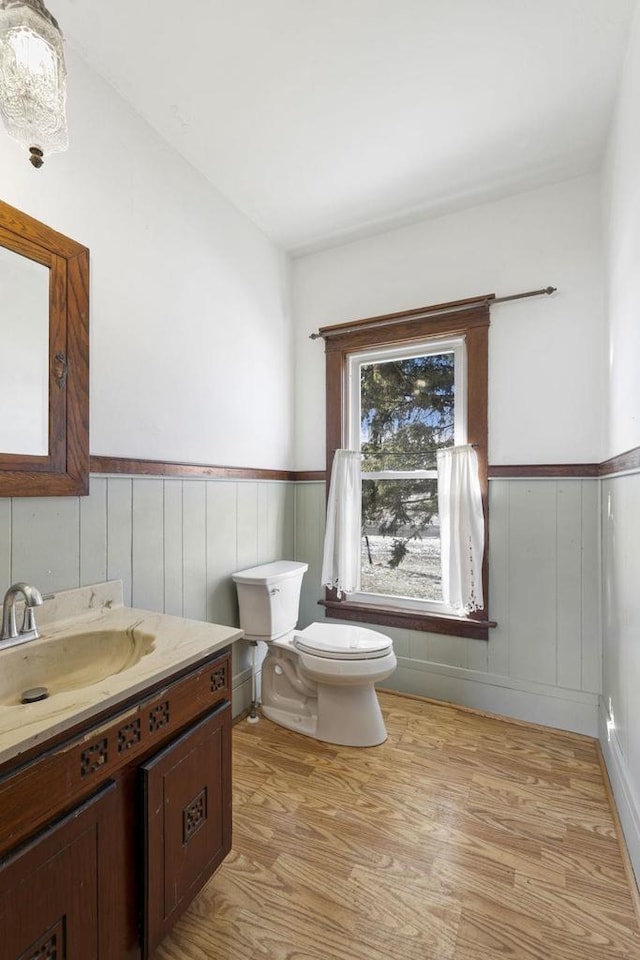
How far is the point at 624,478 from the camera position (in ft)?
5.03

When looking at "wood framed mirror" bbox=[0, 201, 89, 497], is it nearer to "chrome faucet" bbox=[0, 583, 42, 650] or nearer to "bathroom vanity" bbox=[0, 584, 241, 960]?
"chrome faucet" bbox=[0, 583, 42, 650]

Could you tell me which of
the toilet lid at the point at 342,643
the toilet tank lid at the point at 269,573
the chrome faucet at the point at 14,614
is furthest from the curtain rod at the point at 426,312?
the chrome faucet at the point at 14,614

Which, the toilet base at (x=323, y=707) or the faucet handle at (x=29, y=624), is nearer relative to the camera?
the faucet handle at (x=29, y=624)

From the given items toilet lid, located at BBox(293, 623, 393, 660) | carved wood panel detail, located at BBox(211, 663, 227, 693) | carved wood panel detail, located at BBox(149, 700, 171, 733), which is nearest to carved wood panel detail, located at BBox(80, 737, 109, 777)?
carved wood panel detail, located at BBox(149, 700, 171, 733)

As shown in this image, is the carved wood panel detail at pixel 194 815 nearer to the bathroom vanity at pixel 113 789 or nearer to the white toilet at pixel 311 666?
the bathroom vanity at pixel 113 789

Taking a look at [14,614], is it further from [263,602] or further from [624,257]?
[624,257]

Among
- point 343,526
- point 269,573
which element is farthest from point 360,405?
point 269,573

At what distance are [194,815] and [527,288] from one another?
8.12ft

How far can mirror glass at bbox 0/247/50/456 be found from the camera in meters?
1.28

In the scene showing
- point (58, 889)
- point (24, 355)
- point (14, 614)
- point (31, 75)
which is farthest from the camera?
point (24, 355)

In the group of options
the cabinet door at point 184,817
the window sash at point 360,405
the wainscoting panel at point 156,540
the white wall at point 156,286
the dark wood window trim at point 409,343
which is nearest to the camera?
the cabinet door at point 184,817

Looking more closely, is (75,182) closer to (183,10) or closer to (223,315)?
(183,10)

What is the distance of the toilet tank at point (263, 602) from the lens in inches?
82.4

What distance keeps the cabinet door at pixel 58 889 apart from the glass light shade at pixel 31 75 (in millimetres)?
1328
